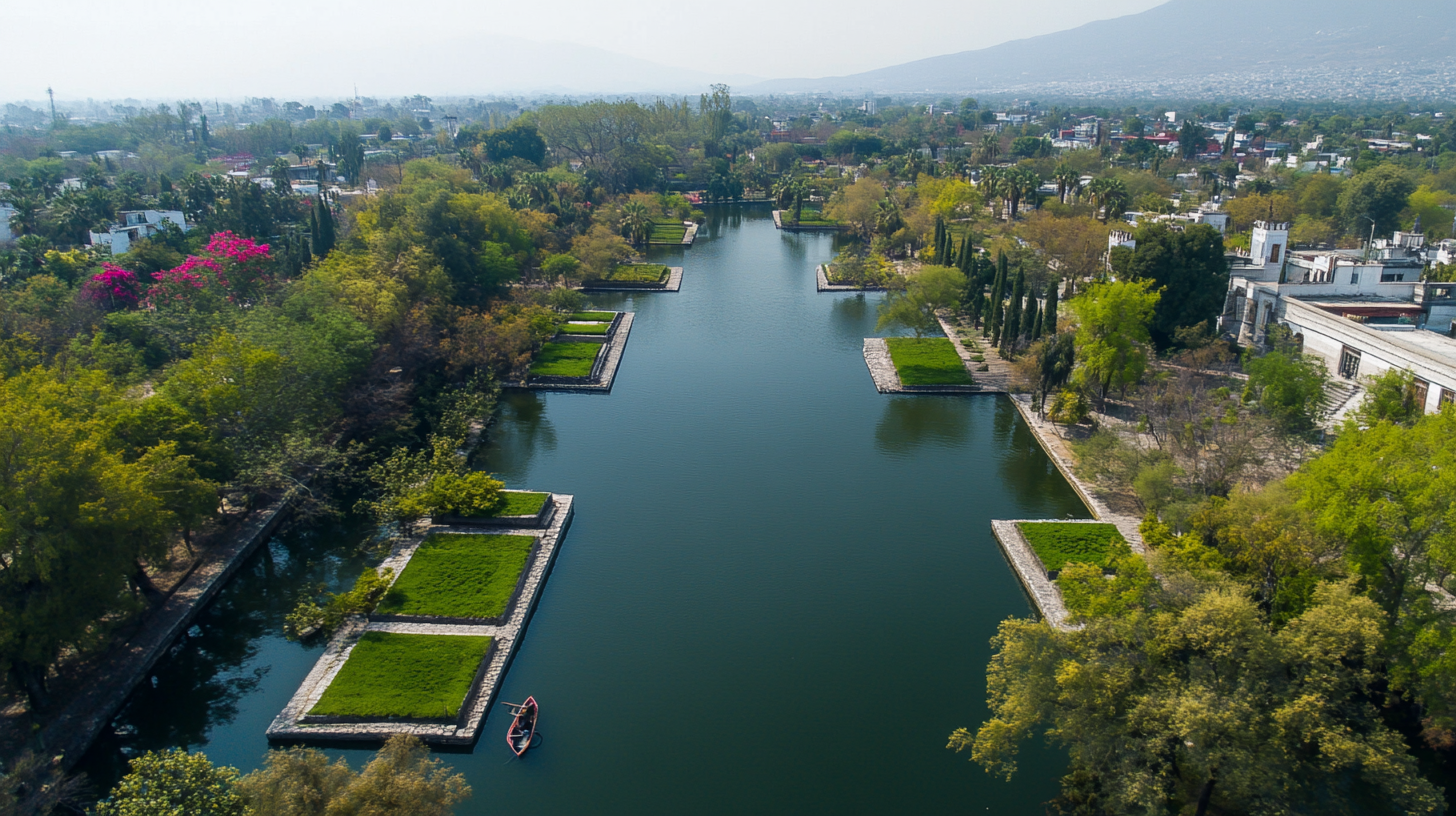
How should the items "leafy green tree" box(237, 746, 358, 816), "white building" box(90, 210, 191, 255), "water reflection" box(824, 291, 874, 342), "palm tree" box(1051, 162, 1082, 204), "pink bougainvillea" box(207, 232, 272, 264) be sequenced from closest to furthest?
"leafy green tree" box(237, 746, 358, 816)
"pink bougainvillea" box(207, 232, 272, 264)
"water reflection" box(824, 291, 874, 342)
"white building" box(90, 210, 191, 255)
"palm tree" box(1051, 162, 1082, 204)

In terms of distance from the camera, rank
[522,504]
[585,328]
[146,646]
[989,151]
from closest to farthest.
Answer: [146,646] < [522,504] < [585,328] < [989,151]

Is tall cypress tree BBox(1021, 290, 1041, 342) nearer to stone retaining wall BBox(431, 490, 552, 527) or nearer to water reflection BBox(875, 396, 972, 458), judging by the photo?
water reflection BBox(875, 396, 972, 458)

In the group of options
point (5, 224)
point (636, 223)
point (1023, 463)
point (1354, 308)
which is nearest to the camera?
point (1023, 463)

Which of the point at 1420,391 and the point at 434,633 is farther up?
the point at 1420,391

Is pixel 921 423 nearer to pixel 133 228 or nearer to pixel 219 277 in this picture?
pixel 219 277

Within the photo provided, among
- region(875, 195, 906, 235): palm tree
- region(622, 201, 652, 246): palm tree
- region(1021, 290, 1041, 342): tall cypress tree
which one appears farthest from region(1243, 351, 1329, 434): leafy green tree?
region(622, 201, 652, 246): palm tree

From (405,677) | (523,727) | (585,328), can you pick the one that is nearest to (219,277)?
(585,328)

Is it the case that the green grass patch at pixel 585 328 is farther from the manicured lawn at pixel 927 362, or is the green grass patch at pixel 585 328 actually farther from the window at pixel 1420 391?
the window at pixel 1420 391

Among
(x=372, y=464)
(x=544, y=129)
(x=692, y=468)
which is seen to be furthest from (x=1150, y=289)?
(x=544, y=129)
